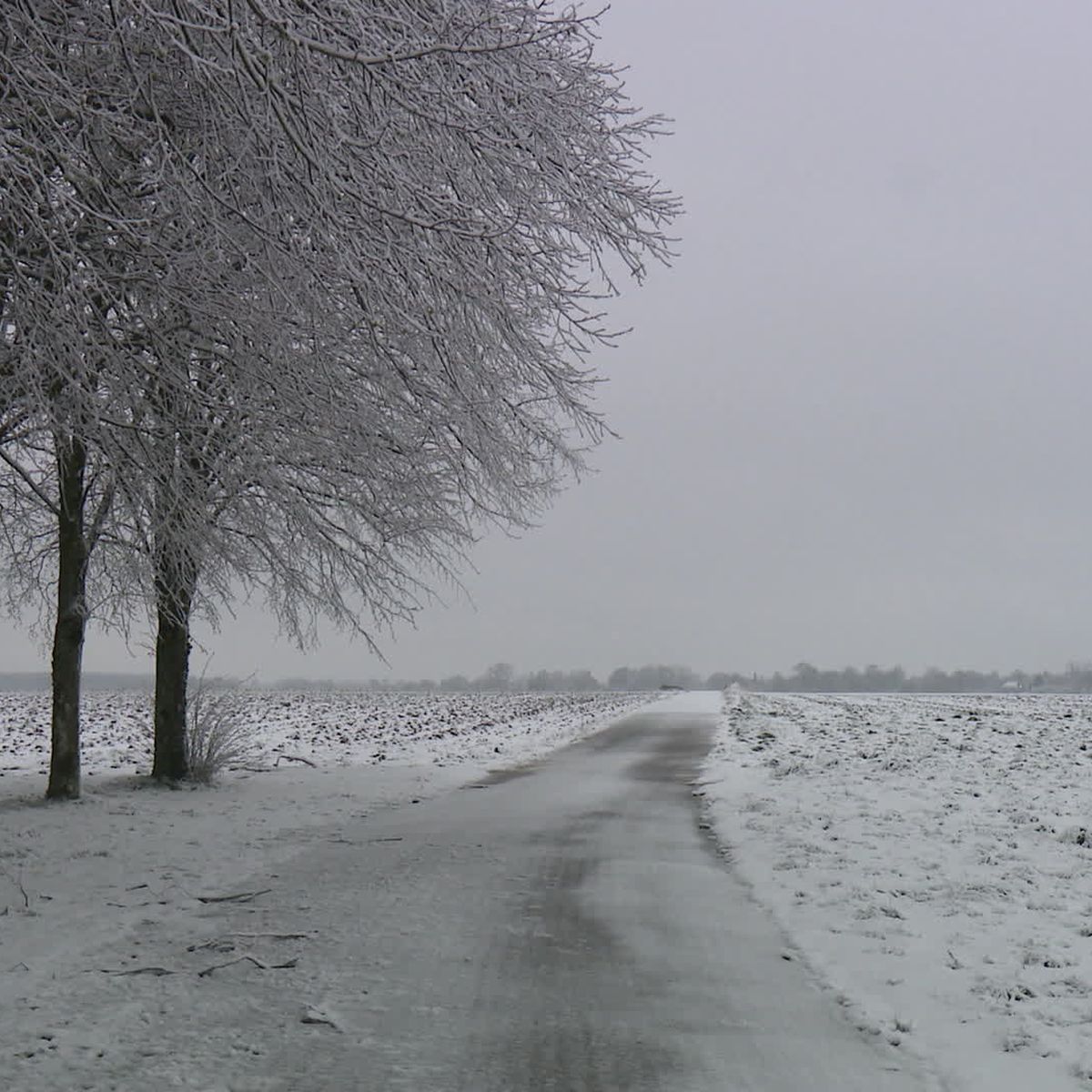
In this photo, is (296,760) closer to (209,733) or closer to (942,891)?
(209,733)

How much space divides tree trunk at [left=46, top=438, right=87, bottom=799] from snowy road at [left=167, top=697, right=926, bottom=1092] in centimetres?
428

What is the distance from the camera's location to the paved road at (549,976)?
372 cm

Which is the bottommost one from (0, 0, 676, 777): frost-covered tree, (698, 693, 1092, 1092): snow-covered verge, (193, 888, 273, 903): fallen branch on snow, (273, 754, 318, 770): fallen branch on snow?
(273, 754, 318, 770): fallen branch on snow

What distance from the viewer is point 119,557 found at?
11375 millimetres

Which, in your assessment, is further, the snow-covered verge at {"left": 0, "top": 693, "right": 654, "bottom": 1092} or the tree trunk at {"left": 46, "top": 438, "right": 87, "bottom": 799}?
the tree trunk at {"left": 46, "top": 438, "right": 87, "bottom": 799}

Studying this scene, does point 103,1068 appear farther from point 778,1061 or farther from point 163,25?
point 163,25

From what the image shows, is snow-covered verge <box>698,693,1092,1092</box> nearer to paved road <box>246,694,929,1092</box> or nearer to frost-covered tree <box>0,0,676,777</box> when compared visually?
paved road <box>246,694,929,1092</box>

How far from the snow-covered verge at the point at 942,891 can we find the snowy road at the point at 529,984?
0.31 m

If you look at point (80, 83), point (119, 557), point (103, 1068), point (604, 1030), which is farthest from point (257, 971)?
point (119, 557)

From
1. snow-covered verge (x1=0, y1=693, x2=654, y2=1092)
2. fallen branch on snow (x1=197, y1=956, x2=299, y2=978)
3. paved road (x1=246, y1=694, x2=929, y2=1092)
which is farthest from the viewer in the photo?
fallen branch on snow (x1=197, y1=956, x2=299, y2=978)

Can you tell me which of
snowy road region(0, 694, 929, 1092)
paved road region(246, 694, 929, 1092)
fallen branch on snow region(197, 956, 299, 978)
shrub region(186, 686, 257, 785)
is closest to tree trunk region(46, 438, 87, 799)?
shrub region(186, 686, 257, 785)

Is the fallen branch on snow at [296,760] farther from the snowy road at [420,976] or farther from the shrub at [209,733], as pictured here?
the snowy road at [420,976]

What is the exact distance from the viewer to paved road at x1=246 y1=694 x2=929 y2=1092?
3725 mm

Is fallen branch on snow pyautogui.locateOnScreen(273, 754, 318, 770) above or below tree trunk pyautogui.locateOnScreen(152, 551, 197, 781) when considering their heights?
below
